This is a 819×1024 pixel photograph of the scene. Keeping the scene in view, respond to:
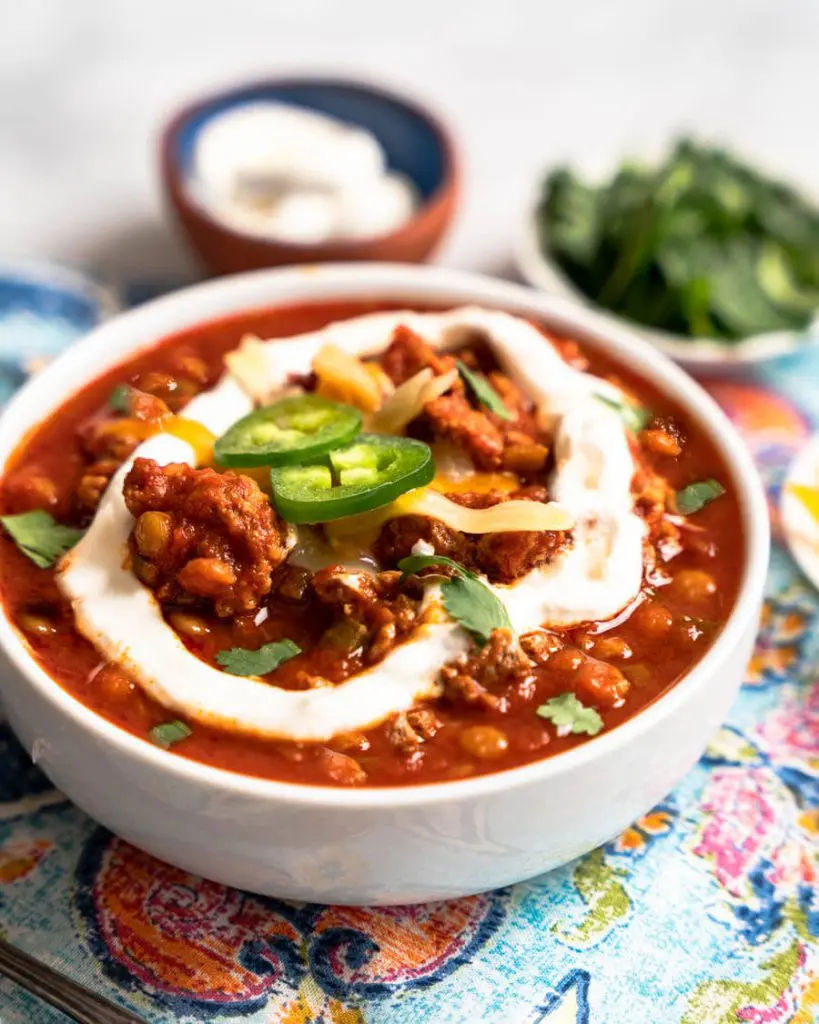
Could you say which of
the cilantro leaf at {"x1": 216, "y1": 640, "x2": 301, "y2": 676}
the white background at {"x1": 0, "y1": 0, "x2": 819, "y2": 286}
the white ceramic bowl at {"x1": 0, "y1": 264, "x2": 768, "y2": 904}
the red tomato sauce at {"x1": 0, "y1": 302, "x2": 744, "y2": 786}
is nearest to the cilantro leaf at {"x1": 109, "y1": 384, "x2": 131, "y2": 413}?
the red tomato sauce at {"x1": 0, "y1": 302, "x2": 744, "y2": 786}

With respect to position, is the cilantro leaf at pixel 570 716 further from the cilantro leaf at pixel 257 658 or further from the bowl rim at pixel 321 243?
the bowl rim at pixel 321 243

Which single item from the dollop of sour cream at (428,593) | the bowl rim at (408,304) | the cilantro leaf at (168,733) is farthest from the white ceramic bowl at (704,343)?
the cilantro leaf at (168,733)

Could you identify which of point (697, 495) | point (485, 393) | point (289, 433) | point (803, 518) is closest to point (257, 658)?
point (289, 433)

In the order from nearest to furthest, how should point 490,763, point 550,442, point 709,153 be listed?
point 490,763 < point 550,442 < point 709,153

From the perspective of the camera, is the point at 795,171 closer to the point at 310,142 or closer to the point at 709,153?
the point at 709,153

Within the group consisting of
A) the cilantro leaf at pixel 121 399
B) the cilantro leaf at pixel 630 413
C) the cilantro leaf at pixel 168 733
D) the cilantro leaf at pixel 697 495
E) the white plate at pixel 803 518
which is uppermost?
the cilantro leaf at pixel 630 413

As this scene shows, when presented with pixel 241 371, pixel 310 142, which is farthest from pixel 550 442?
pixel 310 142

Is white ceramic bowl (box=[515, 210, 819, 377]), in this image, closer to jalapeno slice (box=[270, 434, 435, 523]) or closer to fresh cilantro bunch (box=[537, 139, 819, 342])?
fresh cilantro bunch (box=[537, 139, 819, 342])
